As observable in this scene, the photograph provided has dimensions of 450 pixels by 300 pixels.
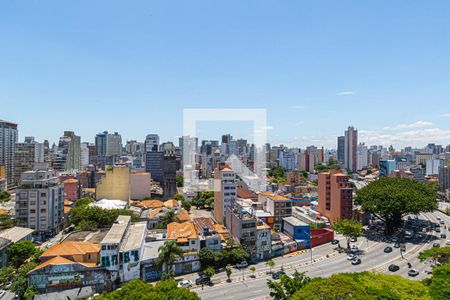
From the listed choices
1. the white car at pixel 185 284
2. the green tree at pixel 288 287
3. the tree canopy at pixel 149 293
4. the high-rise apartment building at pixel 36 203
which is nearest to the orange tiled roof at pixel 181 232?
the white car at pixel 185 284

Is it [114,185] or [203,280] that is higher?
[114,185]

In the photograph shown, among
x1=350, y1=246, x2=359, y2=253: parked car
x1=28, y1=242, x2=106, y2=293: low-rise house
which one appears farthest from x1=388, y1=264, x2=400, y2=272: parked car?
x1=28, y1=242, x2=106, y2=293: low-rise house

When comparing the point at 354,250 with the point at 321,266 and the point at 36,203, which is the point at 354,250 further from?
the point at 36,203

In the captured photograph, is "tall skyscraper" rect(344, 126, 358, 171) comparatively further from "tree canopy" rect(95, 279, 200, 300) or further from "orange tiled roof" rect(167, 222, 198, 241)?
"tree canopy" rect(95, 279, 200, 300)

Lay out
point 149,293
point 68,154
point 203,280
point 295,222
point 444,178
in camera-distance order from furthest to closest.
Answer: point 68,154
point 444,178
point 295,222
point 203,280
point 149,293

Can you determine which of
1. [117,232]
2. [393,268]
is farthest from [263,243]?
[117,232]

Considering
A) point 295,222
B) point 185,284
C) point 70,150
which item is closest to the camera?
point 185,284

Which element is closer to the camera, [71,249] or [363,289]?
[363,289]
